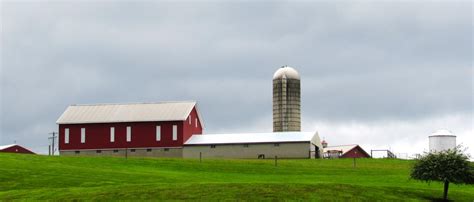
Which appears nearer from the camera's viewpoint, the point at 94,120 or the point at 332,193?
the point at 332,193

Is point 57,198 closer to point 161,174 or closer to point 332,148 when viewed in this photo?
point 161,174

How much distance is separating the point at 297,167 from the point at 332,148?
36.1 metres

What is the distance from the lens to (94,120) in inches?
3878

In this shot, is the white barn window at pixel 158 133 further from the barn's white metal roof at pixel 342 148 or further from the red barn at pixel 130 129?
the barn's white metal roof at pixel 342 148

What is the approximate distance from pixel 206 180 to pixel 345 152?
48192 millimetres

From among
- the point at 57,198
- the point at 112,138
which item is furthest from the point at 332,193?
the point at 112,138

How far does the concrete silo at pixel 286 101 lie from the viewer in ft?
347

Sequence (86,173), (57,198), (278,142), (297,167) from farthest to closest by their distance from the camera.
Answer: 1. (278,142)
2. (297,167)
3. (86,173)
4. (57,198)

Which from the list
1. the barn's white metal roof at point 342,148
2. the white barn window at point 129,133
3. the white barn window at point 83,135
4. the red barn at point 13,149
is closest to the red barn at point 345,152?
the barn's white metal roof at point 342,148

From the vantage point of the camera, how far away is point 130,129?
9738cm

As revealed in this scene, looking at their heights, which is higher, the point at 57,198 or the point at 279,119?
the point at 279,119

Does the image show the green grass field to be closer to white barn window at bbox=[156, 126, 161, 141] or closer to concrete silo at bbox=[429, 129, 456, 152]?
concrete silo at bbox=[429, 129, 456, 152]

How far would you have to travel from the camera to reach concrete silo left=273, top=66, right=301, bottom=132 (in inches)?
4158

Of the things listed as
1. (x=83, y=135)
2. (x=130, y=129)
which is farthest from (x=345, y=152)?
(x=83, y=135)
